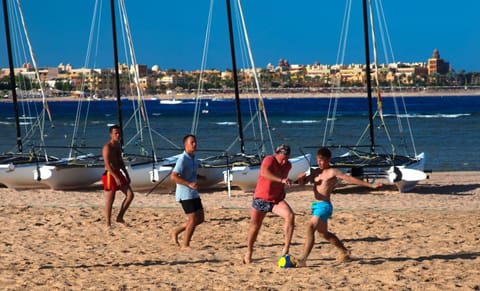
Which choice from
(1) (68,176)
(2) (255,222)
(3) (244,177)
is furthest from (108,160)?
(1) (68,176)

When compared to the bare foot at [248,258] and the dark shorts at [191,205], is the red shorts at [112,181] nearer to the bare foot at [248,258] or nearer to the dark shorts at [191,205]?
the dark shorts at [191,205]

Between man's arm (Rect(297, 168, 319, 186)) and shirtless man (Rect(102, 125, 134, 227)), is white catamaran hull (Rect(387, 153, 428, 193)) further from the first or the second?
man's arm (Rect(297, 168, 319, 186))

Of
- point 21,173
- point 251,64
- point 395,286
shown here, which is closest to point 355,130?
point 251,64

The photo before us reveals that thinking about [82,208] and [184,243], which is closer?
[184,243]

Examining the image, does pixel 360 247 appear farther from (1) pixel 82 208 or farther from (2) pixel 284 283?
(1) pixel 82 208

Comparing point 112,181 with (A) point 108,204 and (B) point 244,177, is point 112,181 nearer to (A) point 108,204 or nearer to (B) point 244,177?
(A) point 108,204

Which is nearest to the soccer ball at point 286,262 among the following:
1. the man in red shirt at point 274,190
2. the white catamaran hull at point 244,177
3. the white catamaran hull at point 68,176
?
the man in red shirt at point 274,190

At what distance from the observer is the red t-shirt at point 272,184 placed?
35.0 feet

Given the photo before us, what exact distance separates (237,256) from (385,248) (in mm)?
1885

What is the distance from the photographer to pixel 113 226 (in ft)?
48.2

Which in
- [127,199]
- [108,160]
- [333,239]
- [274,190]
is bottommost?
[333,239]

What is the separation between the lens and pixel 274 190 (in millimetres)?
10852

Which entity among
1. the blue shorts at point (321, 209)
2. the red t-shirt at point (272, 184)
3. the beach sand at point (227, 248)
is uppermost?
the red t-shirt at point (272, 184)

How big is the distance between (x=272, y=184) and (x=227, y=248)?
7.48 ft
